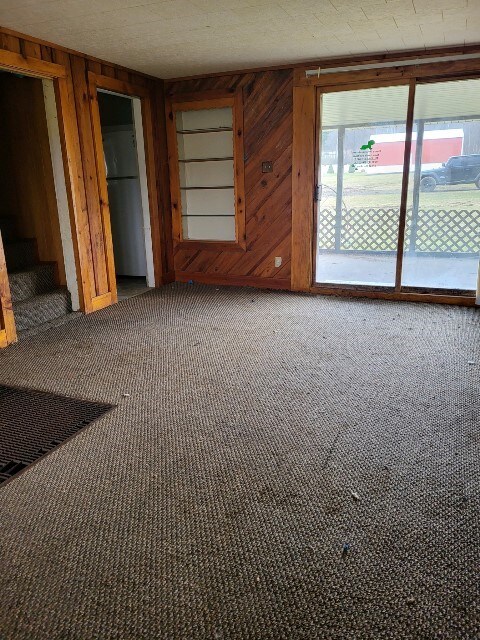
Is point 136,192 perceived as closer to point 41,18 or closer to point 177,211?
point 177,211

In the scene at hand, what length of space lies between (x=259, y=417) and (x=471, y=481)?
98cm

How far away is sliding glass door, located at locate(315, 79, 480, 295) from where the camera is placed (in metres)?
4.20

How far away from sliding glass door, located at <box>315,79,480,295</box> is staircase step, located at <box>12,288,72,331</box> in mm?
2580

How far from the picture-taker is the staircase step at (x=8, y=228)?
440cm

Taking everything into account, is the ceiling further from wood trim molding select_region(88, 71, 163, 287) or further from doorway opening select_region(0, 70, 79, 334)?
doorway opening select_region(0, 70, 79, 334)

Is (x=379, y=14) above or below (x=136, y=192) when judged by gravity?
above

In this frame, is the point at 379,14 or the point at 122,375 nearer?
the point at 122,375

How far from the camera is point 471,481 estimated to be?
5.91ft

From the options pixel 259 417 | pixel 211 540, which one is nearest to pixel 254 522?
pixel 211 540

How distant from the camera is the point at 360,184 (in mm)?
4727

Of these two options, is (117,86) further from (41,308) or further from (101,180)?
(41,308)

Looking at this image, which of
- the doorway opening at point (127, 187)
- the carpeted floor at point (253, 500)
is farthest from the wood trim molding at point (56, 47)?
the carpeted floor at point (253, 500)

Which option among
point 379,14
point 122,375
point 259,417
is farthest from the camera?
point 379,14

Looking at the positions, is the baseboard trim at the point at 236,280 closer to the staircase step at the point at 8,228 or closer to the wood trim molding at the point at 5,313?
the staircase step at the point at 8,228
